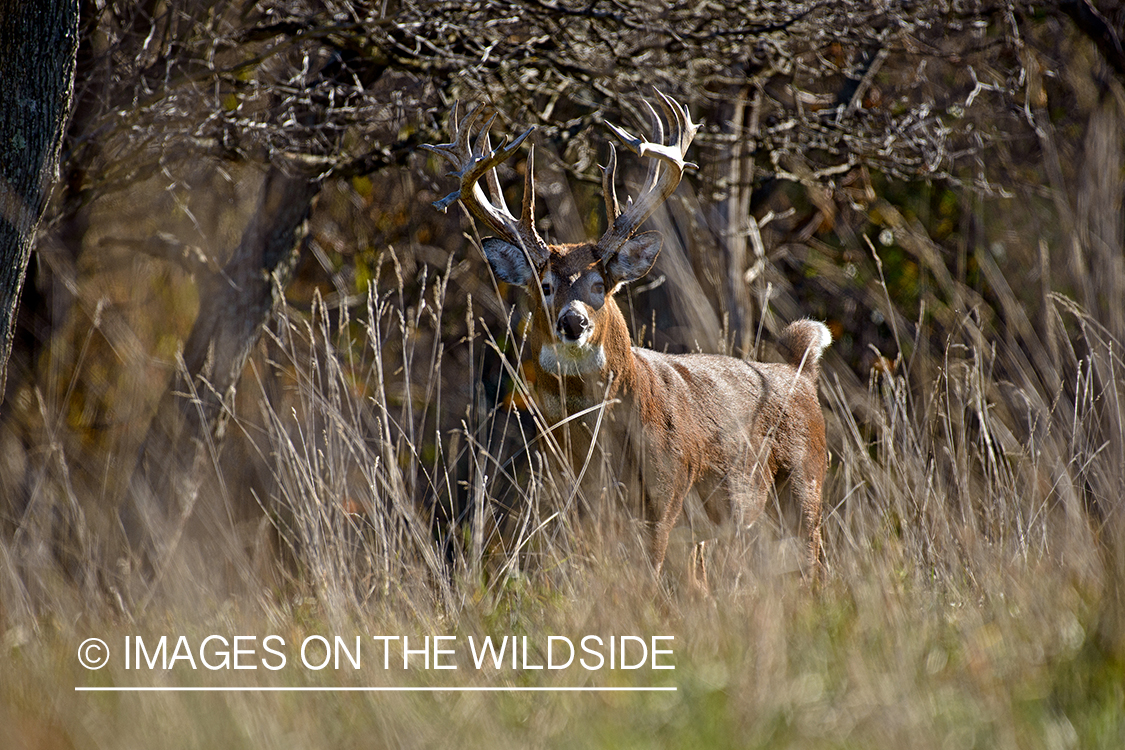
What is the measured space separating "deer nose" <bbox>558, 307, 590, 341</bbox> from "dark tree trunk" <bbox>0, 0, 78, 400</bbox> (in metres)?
2.06

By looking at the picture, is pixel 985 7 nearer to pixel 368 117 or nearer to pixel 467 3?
pixel 467 3

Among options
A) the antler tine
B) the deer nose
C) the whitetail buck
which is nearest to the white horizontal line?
the whitetail buck

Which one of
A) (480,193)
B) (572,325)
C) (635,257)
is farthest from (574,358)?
(480,193)

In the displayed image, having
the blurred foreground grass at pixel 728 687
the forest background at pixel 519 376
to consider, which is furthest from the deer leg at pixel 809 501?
the blurred foreground grass at pixel 728 687

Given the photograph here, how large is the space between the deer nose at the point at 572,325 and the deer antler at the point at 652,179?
0.45 meters

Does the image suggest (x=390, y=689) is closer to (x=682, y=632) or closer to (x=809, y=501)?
(x=682, y=632)

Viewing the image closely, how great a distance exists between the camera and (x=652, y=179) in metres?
4.80

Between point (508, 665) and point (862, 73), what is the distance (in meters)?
5.44

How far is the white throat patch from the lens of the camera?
14.4 ft

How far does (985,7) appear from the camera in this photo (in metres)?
6.62

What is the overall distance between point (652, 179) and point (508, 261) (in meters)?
0.77

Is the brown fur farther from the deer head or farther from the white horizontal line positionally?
the white horizontal line

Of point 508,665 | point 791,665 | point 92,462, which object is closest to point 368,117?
point 92,462

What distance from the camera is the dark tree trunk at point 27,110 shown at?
378cm
